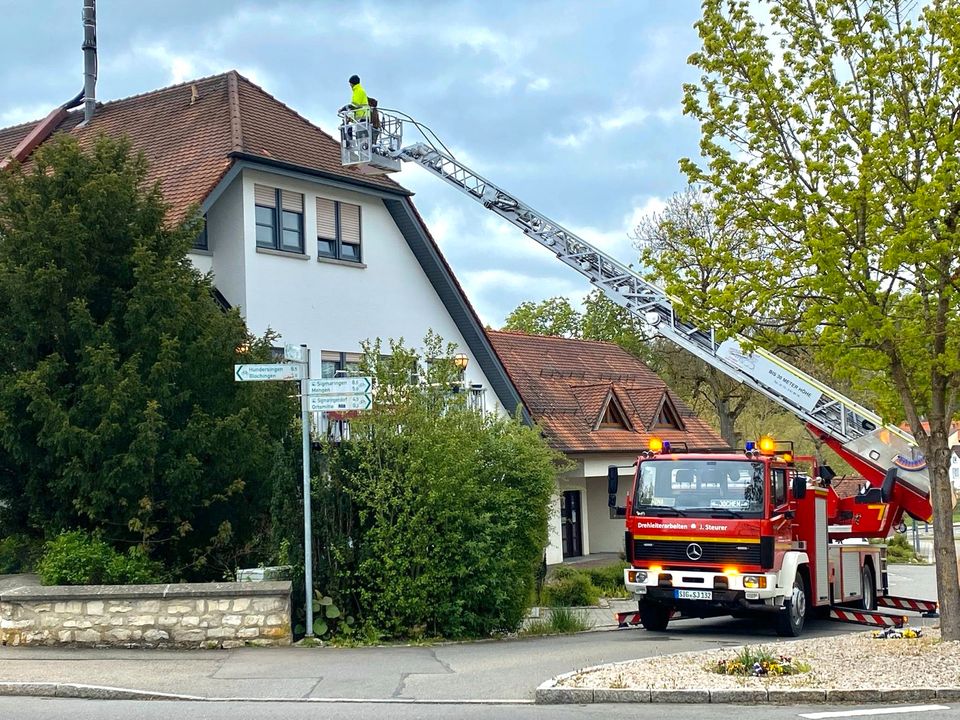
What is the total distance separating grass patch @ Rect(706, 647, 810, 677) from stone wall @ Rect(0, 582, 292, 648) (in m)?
5.93

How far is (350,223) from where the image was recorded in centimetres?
2588

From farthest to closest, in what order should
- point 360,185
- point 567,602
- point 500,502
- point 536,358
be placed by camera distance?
point 536,358 → point 360,185 → point 567,602 → point 500,502

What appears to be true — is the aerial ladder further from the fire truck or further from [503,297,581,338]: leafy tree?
[503,297,581,338]: leafy tree

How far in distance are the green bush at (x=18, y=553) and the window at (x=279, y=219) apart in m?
7.86

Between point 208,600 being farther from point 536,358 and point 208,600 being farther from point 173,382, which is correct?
point 536,358

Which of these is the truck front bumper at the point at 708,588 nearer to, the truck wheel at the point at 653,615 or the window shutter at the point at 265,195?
the truck wheel at the point at 653,615

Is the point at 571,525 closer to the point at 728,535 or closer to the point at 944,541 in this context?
the point at 728,535

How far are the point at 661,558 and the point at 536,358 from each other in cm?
2013

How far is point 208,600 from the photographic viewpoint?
50.4ft

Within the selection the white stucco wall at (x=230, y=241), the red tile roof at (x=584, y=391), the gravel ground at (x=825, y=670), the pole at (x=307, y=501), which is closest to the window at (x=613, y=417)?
the red tile roof at (x=584, y=391)

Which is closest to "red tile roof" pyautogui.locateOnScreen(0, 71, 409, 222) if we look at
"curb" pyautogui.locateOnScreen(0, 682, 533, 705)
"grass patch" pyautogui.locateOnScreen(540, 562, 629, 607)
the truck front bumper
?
"grass patch" pyautogui.locateOnScreen(540, 562, 629, 607)

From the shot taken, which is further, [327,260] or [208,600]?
[327,260]

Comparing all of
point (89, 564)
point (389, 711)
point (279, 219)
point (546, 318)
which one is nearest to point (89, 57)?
point (279, 219)

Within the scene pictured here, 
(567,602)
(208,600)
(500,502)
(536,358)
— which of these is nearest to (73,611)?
(208,600)
